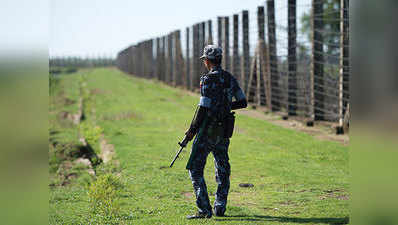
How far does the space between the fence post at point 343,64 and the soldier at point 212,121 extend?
6207 millimetres

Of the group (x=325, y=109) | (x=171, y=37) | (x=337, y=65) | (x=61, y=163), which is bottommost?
(x=61, y=163)

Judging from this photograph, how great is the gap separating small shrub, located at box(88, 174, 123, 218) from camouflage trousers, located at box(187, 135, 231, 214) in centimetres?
103

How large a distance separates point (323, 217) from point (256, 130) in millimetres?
7332

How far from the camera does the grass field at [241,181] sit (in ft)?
18.7

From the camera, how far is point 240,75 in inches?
744

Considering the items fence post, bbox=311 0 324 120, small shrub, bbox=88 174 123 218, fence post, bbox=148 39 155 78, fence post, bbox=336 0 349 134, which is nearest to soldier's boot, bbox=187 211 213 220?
small shrub, bbox=88 174 123 218

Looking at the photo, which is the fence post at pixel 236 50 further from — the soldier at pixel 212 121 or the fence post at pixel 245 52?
the soldier at pixel 212 121

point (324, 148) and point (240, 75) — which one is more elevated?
point (240, 75)

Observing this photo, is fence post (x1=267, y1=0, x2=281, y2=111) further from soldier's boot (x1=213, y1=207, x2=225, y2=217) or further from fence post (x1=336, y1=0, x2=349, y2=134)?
soldier's boot (x1=213, y1=207, x2=225, y2=217)

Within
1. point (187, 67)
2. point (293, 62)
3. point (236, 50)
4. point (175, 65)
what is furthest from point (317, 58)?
point (175, 65)

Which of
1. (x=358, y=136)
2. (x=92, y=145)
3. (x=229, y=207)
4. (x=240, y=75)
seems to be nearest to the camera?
(x=358, y=136)

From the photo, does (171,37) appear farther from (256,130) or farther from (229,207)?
(229,207)

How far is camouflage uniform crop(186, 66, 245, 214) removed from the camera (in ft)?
16.8

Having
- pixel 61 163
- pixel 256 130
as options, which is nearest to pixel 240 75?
pixel 256 130
